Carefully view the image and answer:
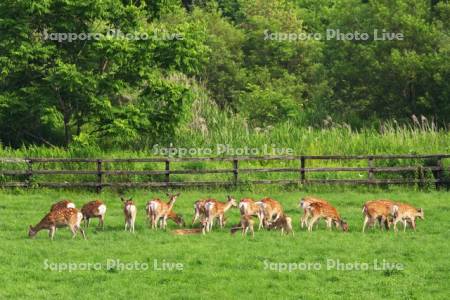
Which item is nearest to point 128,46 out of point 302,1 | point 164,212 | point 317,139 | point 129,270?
point 317,139

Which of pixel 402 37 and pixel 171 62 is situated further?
pixel 402 37

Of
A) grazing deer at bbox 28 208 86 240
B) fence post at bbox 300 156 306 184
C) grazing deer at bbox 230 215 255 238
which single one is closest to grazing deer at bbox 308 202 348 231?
grazing deer at bbox 230 215 255 238

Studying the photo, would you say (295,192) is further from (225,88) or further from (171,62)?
(225,88)

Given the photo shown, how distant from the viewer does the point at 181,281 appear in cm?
1912

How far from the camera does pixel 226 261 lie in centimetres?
2050

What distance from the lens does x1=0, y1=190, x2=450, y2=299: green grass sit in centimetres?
1836

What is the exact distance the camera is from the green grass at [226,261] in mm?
18359

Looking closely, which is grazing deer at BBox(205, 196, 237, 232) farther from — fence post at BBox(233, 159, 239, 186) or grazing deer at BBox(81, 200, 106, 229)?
fence post at BBox(233, 159, 239, 186)

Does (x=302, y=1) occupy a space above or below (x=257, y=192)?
above

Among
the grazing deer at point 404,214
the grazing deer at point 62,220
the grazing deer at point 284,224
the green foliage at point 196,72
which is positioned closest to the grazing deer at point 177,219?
the grazing deer at point 284,224

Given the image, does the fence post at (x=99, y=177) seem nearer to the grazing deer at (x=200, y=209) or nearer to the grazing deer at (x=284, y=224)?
the grazing deer at (x=200, y=209)

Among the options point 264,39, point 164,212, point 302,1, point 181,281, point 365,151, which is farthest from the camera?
point 302,1

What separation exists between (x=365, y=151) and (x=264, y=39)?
20.9 metres

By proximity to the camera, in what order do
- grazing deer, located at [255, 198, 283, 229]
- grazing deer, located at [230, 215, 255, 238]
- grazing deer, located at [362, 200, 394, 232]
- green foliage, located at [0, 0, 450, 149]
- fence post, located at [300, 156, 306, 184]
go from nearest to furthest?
grazing deer, located at [230, 215, 255, 238]
grazing deer, located at [362, 200, 394, 232]
grazing deer, located at [255, 198, 283, 229]
fence post, located at [300, 156, 306, 184]
green foliage, located at [0, 0, 450, 149]
